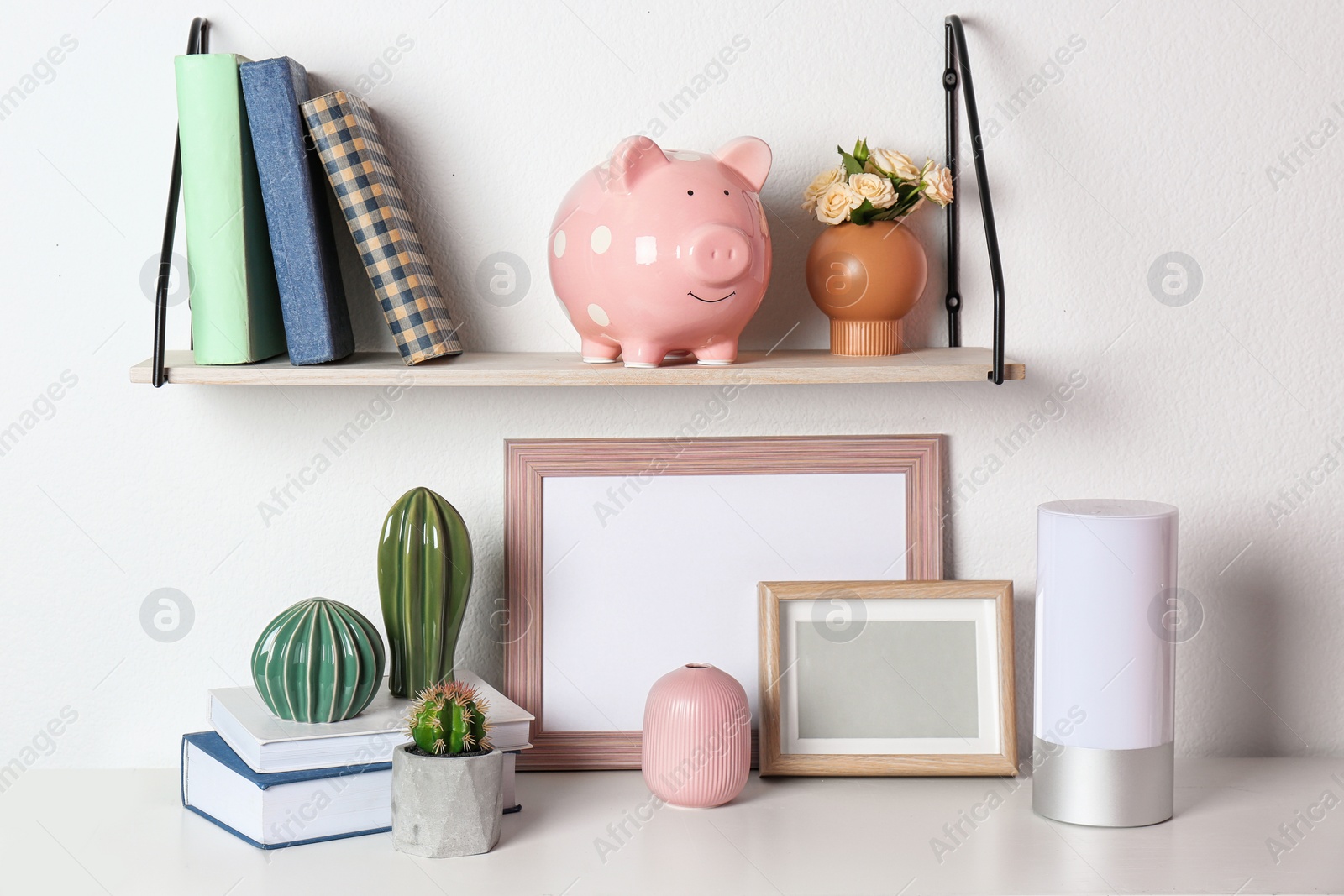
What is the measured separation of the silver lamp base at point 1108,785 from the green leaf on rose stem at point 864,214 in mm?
463

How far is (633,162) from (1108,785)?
2.07 ft

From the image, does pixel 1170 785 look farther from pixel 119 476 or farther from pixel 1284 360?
pixel 119 476

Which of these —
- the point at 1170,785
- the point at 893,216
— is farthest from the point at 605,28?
the point at 1170,785

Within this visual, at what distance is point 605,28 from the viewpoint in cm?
103

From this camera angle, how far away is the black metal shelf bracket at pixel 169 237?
2.96 ft

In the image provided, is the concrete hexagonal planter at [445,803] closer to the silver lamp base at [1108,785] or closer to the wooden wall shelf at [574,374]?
the wooden wall shelf at [574,374]

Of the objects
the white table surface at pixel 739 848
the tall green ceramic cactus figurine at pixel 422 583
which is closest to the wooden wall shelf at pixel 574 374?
the tall green ceramic cactus figurine at pixel 422 583

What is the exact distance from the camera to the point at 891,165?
0.98 m

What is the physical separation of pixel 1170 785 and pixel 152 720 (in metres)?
0.91

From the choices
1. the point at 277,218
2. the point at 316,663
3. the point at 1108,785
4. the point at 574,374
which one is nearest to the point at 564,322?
the point at 574,374

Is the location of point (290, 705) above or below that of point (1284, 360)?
below

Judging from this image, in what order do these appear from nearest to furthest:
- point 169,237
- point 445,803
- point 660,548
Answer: point 445,803 → point 169,237 → point 660,548

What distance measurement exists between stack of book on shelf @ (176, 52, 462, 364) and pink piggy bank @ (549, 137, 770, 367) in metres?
0.13

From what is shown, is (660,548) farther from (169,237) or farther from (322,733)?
(169,237)
